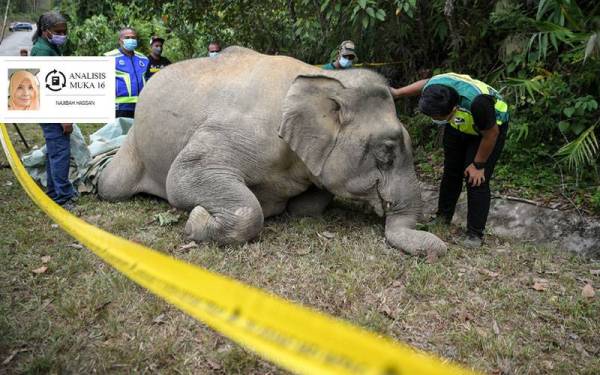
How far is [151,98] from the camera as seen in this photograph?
5.18 metres

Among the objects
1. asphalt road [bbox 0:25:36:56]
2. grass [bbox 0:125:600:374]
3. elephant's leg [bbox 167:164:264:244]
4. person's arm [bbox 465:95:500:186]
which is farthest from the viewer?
asphalt road [bbox 0:25:36:56]

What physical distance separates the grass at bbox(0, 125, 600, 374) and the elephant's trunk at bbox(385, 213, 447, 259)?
0.09 meters

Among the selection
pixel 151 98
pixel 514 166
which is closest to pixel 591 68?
pixel 514 166

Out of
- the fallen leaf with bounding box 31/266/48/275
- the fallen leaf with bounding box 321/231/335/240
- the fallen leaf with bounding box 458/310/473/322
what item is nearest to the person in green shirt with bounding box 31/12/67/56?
the fallen leaf with bounding box 31/266/48/275

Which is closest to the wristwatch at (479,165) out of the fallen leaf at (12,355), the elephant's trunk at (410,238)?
the elephant's trunk at (410,238)

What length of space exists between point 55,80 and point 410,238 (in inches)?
151

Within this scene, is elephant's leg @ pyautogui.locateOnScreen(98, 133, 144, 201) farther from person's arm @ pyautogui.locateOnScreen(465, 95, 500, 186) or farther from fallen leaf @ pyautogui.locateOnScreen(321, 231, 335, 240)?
person's arm @ pyautogui.locateOnScreen(465, 95, 500, 186)

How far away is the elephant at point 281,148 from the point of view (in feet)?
14.2

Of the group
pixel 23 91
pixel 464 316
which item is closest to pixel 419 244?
pixel 464 316

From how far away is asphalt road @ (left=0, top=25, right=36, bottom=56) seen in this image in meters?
24.4

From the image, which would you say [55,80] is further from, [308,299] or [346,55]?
[308,299]

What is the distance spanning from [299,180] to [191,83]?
4.86 ft

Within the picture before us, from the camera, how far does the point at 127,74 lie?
7164mm

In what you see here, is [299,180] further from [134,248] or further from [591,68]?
[591,68]
